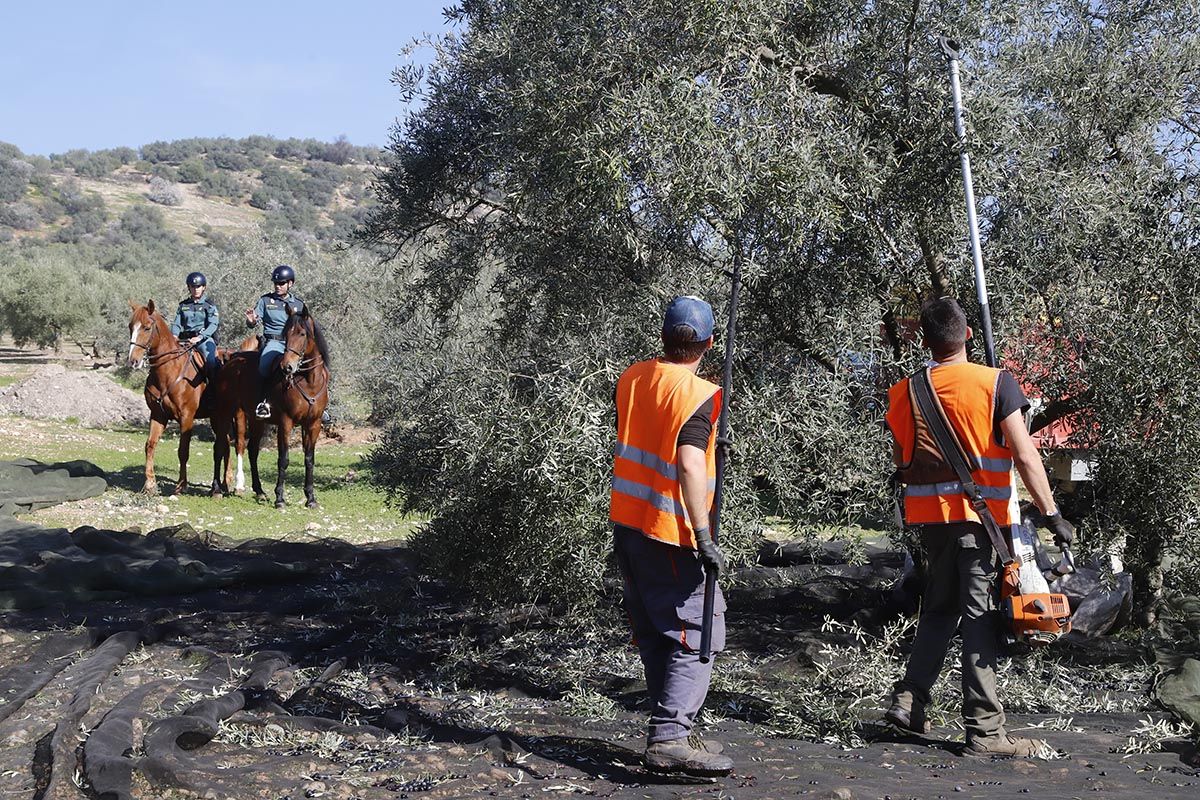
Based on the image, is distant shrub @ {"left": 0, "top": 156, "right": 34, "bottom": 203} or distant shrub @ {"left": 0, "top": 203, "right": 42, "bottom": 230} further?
distant shrub @ {"left": 0, "top": 156, "right": 34, "bottom": 203}

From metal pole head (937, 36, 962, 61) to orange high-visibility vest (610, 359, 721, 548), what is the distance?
2.78 m

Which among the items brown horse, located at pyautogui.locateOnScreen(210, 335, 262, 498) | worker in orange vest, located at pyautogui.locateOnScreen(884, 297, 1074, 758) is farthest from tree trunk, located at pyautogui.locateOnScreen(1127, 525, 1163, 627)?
brown horse, located at pyautogui.locateOnScreen(210, 335, 262, 498)

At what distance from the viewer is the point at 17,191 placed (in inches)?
3260

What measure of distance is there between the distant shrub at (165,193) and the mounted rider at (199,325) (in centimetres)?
7795

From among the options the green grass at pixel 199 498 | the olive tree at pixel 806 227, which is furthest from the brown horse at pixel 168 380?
the olive tree at pixel 806 227

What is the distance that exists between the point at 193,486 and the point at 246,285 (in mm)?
11878

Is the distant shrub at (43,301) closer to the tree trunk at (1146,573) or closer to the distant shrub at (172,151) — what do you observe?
the tree trunk at (1146,573)

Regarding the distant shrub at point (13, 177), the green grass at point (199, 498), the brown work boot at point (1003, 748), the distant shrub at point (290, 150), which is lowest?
the green grass at point (199, 498)

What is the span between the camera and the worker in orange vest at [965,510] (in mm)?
4750

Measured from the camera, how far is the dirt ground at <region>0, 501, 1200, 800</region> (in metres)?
4.31

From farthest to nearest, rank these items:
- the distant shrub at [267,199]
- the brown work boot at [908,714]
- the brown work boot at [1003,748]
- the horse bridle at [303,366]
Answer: the distant shrub at [267,199] → the horse bridle at [303,366] → the brown work boot at [908,714] → the brown work boot at [1003,748]

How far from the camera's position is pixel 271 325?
14.3 m

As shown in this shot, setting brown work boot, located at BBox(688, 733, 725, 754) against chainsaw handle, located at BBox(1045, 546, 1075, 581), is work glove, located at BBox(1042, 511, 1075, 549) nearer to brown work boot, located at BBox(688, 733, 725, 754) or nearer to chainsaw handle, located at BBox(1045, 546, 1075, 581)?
chainsaw handle, located at BBox(1045, 546, 1075, 581)

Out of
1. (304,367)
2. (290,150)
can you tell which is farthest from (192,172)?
(304,367)
